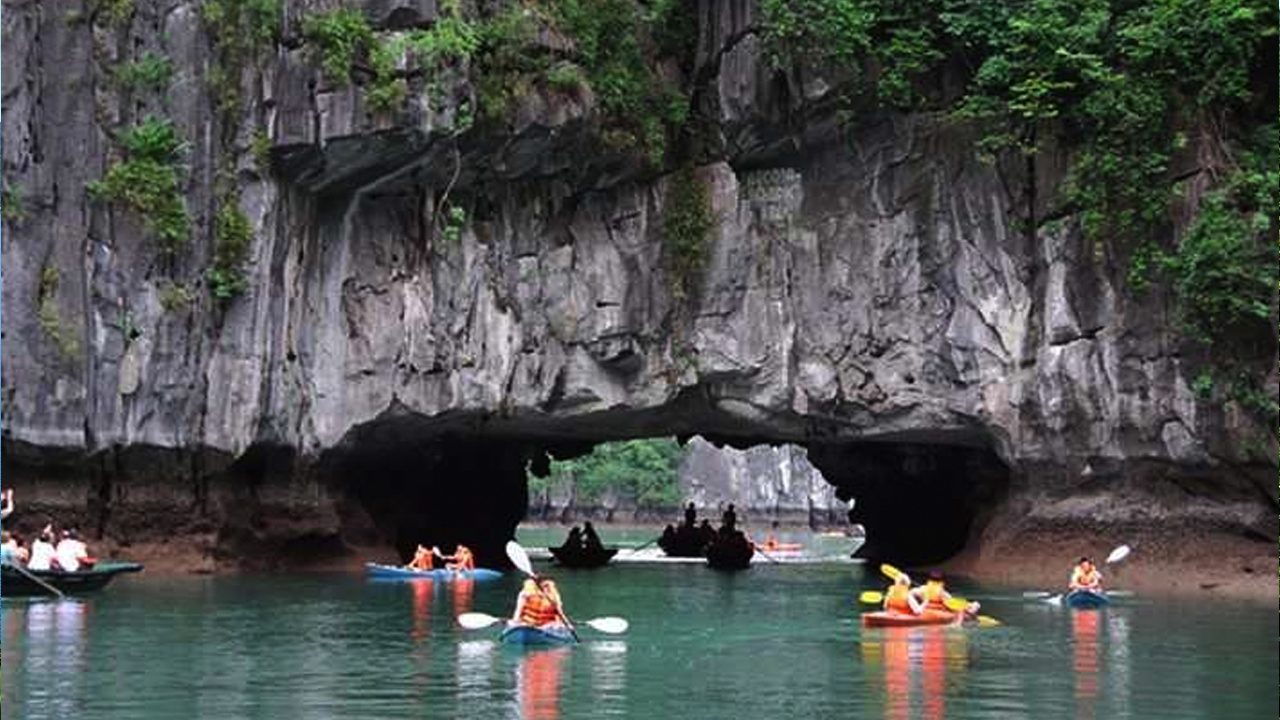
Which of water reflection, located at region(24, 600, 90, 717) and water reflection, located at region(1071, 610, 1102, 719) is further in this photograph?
water reflection, located at region(1071, 610, 1102, 719)

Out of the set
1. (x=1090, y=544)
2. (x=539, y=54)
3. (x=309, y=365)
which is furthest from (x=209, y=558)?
(x=1090, y=544)

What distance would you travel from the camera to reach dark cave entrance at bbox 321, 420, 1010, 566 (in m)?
29.1

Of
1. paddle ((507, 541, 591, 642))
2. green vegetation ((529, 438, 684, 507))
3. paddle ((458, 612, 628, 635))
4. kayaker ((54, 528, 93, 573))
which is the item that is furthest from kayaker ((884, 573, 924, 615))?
green vegetation ((529, 438, 684, 507))

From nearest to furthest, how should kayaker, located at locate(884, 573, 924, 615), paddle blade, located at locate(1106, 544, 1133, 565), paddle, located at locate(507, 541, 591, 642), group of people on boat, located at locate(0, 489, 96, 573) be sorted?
1. paddle, located at locate(507, 541, 591, 642)
2. kayaker, located at locate(884, 573, 924, 615)
3. group of people on boat, located at locate(0, 489, 96, 573)
4. paddle blade, located at locate(1106, 544, 1133, 565)

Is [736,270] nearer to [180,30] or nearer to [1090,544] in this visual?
[1090,544]

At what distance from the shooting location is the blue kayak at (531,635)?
16.2m

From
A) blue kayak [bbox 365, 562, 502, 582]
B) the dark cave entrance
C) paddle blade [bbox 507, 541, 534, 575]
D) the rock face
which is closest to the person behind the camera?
paddle blade [bbox 507, 541, 534, 575]

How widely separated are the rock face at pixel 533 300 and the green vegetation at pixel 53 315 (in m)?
0.04

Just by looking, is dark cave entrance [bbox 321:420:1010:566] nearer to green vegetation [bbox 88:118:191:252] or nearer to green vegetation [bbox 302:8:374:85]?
green vegetation [bbox 88:118:191:252]

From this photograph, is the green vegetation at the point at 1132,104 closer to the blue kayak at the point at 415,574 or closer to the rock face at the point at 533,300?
the rock face at the point at 533,300

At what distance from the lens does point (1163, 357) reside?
2402cm

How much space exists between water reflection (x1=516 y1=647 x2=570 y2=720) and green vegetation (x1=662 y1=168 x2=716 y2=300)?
10153 mm

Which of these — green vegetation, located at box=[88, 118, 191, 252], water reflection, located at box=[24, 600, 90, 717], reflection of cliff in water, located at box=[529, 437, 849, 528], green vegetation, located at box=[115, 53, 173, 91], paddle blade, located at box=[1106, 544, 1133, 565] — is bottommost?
water reflection, located at box=[24, 600, 90, 717]

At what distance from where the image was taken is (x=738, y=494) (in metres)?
70.9
